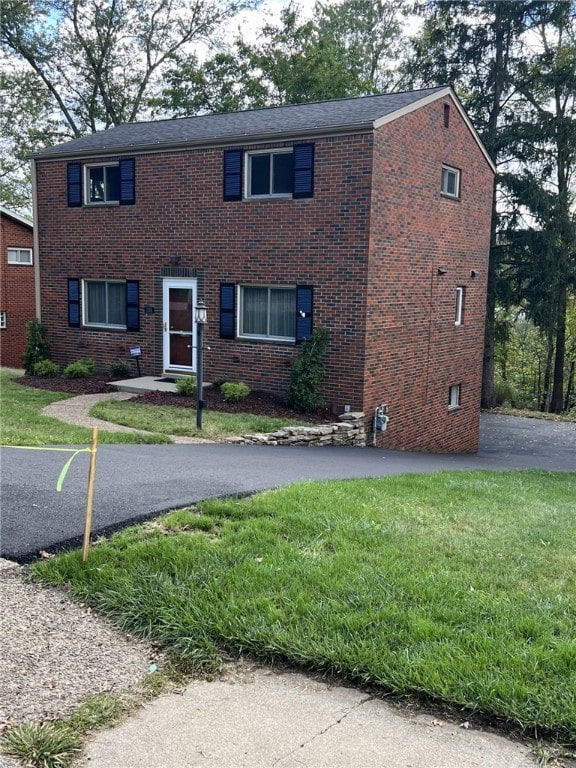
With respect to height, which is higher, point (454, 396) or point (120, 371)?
point (120, 371)

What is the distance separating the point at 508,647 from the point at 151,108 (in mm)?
33087

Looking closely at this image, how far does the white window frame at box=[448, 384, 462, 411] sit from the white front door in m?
6.76

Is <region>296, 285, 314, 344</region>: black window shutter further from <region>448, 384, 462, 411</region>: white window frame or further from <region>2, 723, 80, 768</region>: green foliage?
<region>2, 723, 80, 768</region>: green foliage

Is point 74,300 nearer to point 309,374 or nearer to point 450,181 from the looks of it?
point 309,374

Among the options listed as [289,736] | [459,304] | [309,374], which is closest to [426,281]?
[459,304]

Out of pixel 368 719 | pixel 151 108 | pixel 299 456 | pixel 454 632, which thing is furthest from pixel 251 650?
pixel 151 108

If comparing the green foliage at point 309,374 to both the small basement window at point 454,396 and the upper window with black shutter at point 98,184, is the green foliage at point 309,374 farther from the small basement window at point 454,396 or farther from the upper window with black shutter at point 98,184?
the upper window with black shutter at point 98,184

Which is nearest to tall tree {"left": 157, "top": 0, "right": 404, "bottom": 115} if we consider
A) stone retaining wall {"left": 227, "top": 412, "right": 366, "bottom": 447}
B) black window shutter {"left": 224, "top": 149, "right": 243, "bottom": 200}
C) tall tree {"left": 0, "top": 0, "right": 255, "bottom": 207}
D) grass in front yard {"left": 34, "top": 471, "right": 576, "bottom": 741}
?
tall tree {"left": 0, "top": 0, "right": 255, "bottom": 207}

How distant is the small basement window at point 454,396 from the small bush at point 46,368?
10.0 m

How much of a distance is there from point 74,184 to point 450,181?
9.29 m

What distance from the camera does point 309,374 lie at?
14.2 meters

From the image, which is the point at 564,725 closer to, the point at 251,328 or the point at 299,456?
the point at 299,456

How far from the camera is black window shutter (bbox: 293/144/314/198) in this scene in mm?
14367

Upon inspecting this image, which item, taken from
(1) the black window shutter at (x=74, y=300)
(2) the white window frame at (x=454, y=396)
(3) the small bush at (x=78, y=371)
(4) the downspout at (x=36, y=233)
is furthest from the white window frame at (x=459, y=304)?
(4) the downspout at (x=36, y=233)
